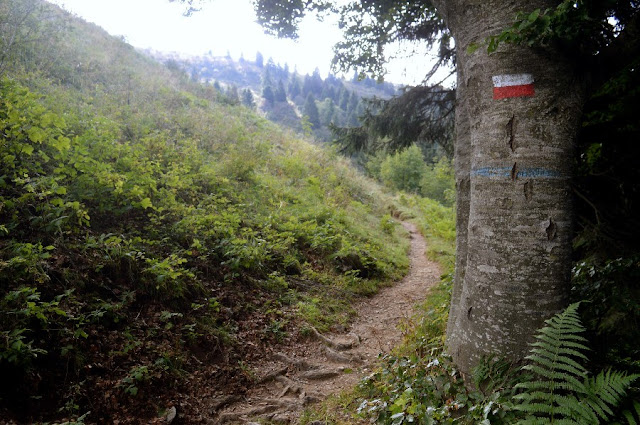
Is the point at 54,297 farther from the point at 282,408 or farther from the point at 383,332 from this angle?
the point at 383,332

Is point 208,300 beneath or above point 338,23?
beneath

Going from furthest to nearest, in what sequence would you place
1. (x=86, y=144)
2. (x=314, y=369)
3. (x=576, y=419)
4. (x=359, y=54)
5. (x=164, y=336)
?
1. (x=359, y=54)
2. (x=86, y=144)
3. (x=314, y=369)
4. (x=164, y=336)
5. (x=576, y=419)

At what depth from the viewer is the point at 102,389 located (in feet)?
11.4

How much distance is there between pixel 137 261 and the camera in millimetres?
4902

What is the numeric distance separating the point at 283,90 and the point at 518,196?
9613cm

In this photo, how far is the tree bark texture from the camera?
248 cm

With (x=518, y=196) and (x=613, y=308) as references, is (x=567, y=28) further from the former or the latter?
(x=613, y=308)

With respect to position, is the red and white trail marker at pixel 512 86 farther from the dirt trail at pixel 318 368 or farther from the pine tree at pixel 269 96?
the pine tree at pixel 269 96

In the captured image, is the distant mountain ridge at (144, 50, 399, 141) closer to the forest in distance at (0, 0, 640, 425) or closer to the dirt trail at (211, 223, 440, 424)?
the forest in distance at (0, 0, 640, 425)

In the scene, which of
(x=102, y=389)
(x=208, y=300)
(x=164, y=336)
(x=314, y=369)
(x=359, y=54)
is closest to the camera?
(x=102, y=389)

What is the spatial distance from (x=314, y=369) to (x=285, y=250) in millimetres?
3172

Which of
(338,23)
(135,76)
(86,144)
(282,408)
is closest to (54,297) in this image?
(282,408)

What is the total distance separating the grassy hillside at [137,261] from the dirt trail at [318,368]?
0.28 metres

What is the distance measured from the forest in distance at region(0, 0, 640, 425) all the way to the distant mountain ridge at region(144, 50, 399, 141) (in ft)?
27.8
